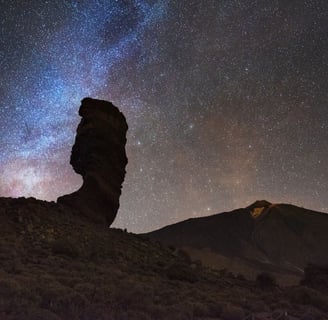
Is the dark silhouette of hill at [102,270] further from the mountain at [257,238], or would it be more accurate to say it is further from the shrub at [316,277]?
the mountain at [257,238]

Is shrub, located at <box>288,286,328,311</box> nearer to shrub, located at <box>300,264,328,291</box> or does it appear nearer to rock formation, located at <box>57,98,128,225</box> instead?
shrub, located at <box>300,264,328,291</box>

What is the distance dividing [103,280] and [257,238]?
100503 mm

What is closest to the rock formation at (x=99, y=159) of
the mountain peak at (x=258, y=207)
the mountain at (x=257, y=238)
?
the mountain at (x=257, y=238)

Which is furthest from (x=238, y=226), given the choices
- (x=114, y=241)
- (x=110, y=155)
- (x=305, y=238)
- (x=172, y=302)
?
(x=172, y=302)

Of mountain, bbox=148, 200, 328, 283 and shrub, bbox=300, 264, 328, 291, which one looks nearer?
shrub, bbox=300, 264, 328, 291

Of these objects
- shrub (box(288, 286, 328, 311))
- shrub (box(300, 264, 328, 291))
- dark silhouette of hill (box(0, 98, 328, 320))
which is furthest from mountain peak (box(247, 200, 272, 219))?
shrub (box(288, 286, 328, 311))

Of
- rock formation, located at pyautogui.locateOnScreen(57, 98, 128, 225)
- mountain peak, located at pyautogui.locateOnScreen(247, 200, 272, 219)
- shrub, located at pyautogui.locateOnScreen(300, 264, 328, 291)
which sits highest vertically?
mountain peak, located at pyautogui.locateOnScreen(247, 200, 272, 219)

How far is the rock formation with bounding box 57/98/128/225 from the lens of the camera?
117 ft

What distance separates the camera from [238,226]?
397ft

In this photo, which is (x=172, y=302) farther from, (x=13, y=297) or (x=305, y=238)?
(x=305, y=238)

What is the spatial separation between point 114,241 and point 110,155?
Result: 1105cm

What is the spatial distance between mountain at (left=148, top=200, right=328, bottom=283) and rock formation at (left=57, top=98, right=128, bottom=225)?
164 ft

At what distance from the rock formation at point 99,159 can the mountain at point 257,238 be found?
50.1 meters

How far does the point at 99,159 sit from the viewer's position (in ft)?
124
